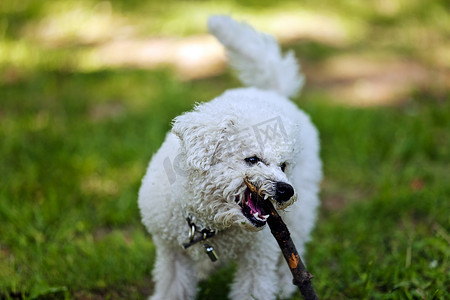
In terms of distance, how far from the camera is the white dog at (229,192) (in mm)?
2111

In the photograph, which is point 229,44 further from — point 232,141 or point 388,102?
point 388,102

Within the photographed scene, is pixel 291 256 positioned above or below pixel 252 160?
below

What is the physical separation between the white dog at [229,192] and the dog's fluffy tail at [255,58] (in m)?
0.51

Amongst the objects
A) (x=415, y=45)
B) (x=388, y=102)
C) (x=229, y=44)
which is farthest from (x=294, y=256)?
(x=415, y=45)

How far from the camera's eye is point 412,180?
4059mm

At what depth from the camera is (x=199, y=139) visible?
84.5 inches

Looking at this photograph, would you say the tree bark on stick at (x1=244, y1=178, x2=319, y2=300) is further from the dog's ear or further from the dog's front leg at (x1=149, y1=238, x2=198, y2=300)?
the dog's front leg at (x1=149, y1=238, x2=198, y2=300)

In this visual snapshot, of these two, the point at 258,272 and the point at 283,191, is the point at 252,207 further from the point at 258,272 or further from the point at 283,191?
the point at 258,272

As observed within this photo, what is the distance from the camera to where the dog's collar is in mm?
2367

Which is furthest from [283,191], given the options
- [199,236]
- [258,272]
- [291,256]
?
[258,272]

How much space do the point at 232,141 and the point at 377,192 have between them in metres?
2.24

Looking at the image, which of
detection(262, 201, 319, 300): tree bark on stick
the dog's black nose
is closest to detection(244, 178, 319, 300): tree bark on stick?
detection(262, 201, 319, 300): tree bark on stick

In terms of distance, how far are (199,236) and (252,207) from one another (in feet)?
1.38

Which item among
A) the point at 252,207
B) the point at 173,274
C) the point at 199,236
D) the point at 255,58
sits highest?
the point at 255,58
